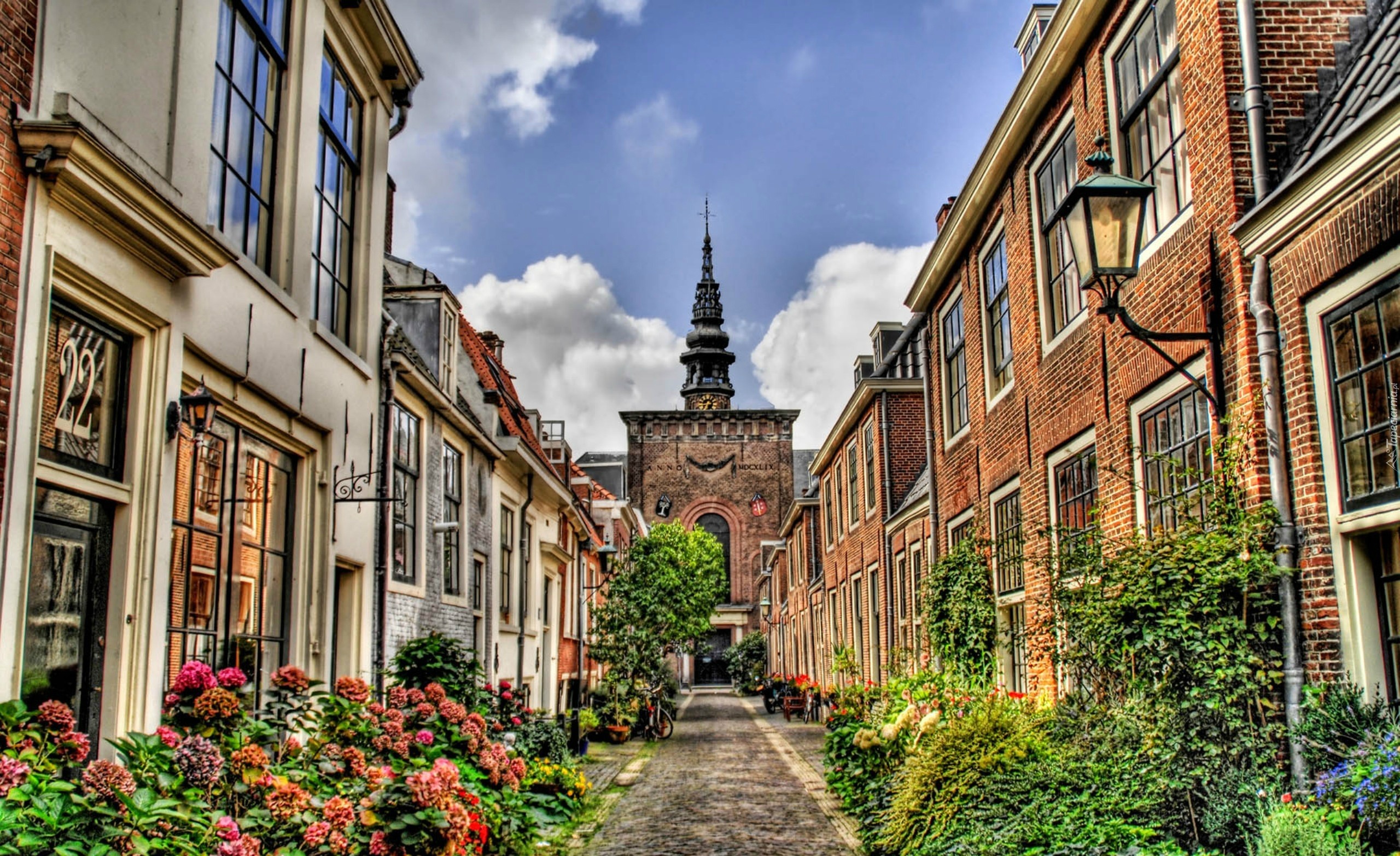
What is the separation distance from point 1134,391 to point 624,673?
16.3 metres

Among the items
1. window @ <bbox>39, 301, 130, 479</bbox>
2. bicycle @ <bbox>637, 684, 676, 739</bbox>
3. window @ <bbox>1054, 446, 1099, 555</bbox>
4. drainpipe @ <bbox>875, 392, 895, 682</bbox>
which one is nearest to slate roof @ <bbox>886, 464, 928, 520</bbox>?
drainpipe @ <bbox>875, 392, 895, 682</bbox>

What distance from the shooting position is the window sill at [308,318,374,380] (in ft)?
32.1

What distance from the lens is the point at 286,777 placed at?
5.39 metres

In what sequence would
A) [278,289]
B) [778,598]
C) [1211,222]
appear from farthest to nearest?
1. [778,598]
2. [278,289]
3. [1211,222]

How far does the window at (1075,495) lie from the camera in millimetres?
10219

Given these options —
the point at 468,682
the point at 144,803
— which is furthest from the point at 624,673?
the point at 144,803

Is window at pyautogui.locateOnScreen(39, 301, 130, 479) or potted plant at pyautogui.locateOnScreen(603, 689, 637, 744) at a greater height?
window at pyautogui.locateOnScreen(39, 301, 130, 479)

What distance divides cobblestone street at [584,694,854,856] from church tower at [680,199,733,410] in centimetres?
4415

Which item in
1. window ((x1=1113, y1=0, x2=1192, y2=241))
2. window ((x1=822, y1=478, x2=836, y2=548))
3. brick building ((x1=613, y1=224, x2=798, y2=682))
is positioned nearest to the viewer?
window ((x1=1113, y1=0, x2=1192, y2=241))

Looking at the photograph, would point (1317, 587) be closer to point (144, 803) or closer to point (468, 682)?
point (144, 803)

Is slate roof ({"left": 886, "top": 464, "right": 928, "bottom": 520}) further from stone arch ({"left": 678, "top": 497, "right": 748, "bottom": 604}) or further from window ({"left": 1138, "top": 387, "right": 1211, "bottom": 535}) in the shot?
stone arch ({"left": 678, "top": 497, "right": 748, "bottom": 604})

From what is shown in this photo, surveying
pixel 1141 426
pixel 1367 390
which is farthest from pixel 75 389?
pixel 1141 426

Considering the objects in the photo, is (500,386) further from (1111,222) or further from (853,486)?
(1111,222)

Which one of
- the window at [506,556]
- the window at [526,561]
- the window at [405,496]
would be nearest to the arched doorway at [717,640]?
the window at [526,561]
